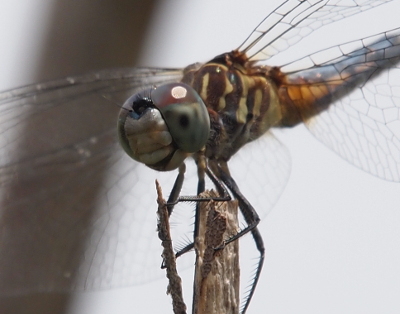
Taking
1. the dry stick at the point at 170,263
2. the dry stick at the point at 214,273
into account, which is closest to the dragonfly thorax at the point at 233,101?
the dry stick at the point at 214,273

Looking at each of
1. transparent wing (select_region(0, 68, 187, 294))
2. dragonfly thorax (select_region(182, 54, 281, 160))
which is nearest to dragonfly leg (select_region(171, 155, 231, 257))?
dragonfly thorax (select_region(182, 54, 281, 160))

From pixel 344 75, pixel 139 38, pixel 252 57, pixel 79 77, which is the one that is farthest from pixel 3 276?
pixel 344 75

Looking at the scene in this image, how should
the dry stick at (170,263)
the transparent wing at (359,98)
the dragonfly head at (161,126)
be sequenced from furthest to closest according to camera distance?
the transparent wing at (359,98) < the dragonfly head at (161,126) < the dry stick at (170,263)

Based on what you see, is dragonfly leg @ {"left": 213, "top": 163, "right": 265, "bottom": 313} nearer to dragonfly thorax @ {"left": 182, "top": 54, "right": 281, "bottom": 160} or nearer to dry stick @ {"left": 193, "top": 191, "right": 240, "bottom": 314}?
dragonfly thorax @ {"left": 182, "top": 54, "right": 281, "bottom": 160}

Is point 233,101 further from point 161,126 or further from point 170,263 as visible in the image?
point 170,263

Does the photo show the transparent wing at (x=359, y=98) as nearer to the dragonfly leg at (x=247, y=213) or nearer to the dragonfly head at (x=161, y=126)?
the dragonfly leg at (x=247, y=213)

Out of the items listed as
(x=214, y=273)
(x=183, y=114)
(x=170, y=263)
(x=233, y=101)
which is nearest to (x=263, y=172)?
(x=233, y=101)

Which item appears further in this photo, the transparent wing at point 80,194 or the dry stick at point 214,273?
the transparent wing at point 80,194

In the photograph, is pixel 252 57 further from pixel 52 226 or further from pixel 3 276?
pixel 3 276

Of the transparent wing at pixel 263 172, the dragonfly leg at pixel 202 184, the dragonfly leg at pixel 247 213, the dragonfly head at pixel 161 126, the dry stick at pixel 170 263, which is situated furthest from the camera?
the transparent wing at pixel 263 172
